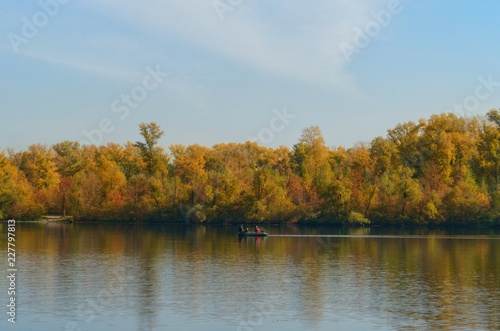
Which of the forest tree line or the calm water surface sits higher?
the forest tree line

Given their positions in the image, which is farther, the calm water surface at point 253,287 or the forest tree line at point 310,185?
the forest tree line at point 310,185

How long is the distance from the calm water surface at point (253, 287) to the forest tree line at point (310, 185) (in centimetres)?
4207

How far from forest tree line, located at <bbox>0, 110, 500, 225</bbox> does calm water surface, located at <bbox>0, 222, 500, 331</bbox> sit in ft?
138

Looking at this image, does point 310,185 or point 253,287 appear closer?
point 253,287

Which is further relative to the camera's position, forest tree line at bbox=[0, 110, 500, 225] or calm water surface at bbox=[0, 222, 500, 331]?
forest tree line at bbox=[0, 110, 500, 225]

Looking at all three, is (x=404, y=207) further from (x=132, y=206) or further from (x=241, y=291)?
(x=241, y=291)

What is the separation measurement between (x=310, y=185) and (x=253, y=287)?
78.9 metres

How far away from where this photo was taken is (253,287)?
1528 inches

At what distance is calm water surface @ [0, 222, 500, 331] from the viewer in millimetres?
29703

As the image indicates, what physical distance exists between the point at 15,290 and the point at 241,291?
1159cm

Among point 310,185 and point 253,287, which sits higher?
point 310,185

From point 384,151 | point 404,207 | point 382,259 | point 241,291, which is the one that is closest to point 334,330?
point 241,291

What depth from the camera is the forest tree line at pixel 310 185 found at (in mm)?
107688

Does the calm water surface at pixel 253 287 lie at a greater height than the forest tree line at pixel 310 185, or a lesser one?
lesser
